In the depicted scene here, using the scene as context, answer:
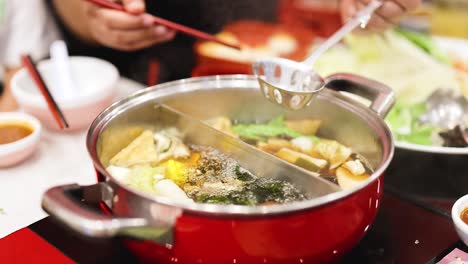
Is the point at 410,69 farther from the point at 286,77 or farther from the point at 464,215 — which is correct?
the point at 464,215

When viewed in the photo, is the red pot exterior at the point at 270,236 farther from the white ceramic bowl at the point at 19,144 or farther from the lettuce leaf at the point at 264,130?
the white ceramic bowl at the point at 19,144

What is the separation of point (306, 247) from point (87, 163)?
0.95 metres

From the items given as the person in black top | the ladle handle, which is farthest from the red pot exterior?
the person in black top

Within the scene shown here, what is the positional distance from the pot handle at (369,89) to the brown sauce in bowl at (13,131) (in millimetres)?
1002

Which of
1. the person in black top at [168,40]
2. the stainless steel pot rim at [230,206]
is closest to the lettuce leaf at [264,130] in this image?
the stainless steel pot rim at [230,206]

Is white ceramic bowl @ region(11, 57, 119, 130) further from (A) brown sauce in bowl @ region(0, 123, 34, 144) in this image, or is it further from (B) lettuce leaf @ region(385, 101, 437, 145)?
(B) lettuce leaf @ region(385, 101, 437, 145)

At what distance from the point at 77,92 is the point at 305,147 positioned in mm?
988

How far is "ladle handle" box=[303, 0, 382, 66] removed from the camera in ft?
5.68

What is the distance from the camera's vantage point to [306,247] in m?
1.16

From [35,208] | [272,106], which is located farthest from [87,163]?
[272,106]

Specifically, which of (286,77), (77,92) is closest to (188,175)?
(286,77)

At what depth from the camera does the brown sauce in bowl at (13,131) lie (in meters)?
1.85

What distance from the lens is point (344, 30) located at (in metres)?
1.85

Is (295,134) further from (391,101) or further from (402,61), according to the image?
(402,61)
